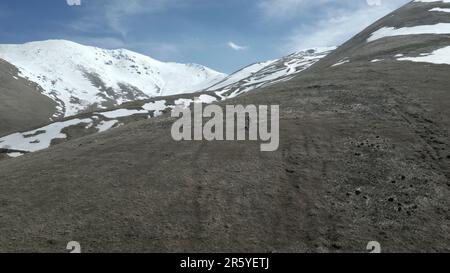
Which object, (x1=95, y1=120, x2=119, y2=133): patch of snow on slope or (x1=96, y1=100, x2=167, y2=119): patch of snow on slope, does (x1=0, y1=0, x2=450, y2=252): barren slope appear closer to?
(x1=95, y1=120, x2=119, y2=133): patch of snow on slope

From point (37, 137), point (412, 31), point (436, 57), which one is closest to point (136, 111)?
point (37, 137)

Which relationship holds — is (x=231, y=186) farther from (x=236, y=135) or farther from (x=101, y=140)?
(x=101, y=140)

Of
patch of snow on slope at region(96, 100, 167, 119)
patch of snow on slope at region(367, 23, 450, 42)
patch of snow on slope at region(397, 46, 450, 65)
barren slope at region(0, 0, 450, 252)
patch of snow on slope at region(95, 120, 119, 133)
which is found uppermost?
patch of snow on slope at region(367, 23, 450, 42)

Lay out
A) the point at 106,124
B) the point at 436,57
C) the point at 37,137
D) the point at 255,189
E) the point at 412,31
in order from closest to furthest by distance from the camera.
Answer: the point at 255,189
the point at 436,57
the point at 37,137
the point at 106,124
the point at 412,31

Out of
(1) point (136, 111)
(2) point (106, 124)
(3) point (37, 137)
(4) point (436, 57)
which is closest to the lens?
(4) point (436, 57)

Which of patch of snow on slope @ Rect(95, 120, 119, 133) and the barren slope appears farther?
patch of snow on slope @ Rect(95, 120, 119, 133)

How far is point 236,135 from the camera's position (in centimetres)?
4394

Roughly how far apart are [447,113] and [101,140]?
125ft

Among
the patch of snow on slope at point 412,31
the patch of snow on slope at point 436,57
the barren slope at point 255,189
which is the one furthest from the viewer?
the patch of snow on slope at point 412,31

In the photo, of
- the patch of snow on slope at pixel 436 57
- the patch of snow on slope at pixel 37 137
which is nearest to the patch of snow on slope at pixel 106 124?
the patch of snow on slope at pixel 37 137

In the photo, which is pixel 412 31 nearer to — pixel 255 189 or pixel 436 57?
pixel 436 57

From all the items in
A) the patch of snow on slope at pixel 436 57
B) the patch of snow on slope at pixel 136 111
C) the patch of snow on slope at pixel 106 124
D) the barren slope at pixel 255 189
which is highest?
the patch of snow on slope at pixel 436 57

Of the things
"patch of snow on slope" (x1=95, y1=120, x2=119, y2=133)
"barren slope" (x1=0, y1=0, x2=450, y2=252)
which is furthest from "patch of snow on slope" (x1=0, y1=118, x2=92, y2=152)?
"barren slope" (x1=0, y1=0, x2=450, y2=252)

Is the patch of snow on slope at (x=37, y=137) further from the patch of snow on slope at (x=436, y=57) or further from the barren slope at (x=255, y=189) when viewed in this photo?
the patch of snow on slope at (x=436, y=57)
